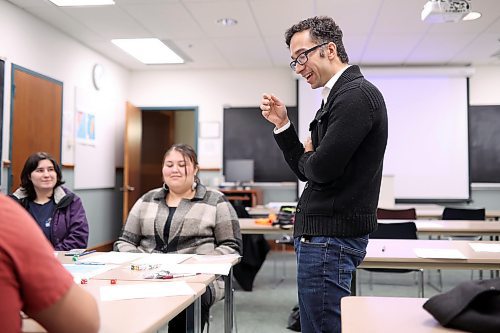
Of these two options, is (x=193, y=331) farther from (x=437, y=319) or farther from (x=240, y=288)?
(x=240, y=288)

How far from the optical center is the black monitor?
6.77 metres

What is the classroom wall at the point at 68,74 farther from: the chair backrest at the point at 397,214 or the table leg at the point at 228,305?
the chair backrest at the point at 397,214

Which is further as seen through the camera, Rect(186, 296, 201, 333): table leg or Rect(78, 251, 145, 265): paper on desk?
Rect(78, 251, 145, 265): paper on desk

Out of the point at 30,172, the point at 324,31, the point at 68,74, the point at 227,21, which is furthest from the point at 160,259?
the point at 68,74

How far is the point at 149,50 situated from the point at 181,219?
436 centimetres

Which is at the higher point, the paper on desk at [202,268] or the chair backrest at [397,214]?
the chair backrest at [397,214]

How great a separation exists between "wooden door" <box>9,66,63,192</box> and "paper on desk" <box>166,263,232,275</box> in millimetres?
3318

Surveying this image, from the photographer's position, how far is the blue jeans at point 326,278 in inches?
57.2

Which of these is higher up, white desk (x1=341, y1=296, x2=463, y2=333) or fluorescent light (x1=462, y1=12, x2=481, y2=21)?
fluorescent light (x1=462, y1=12, x2=481, y2=21)

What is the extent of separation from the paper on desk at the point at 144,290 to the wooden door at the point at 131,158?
5.03 m

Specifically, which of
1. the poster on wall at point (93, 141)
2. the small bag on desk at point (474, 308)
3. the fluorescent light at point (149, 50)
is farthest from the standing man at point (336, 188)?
the poster on wall at point (93, 141)

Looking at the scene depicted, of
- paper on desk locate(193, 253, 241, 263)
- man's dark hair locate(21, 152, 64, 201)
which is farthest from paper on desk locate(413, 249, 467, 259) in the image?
man's dark hair locate(21, 152, 64, 201)

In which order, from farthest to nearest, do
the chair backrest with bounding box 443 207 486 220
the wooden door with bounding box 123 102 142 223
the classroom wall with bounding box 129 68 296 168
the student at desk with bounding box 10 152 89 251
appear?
the classroom wall with bounding box 129 68 296 168, the wooden door with bounding box 123 102 142 223, the chair backrest with bounding box 443 207 486 220, the student at desk with bounding box 10 152 89 251

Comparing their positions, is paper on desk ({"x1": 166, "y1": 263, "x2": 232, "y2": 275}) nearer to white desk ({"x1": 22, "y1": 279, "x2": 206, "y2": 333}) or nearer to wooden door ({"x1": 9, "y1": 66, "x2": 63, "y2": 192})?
white desk ({"x1": 22, "y1": 279, "x2": 206, "y2": 333})
